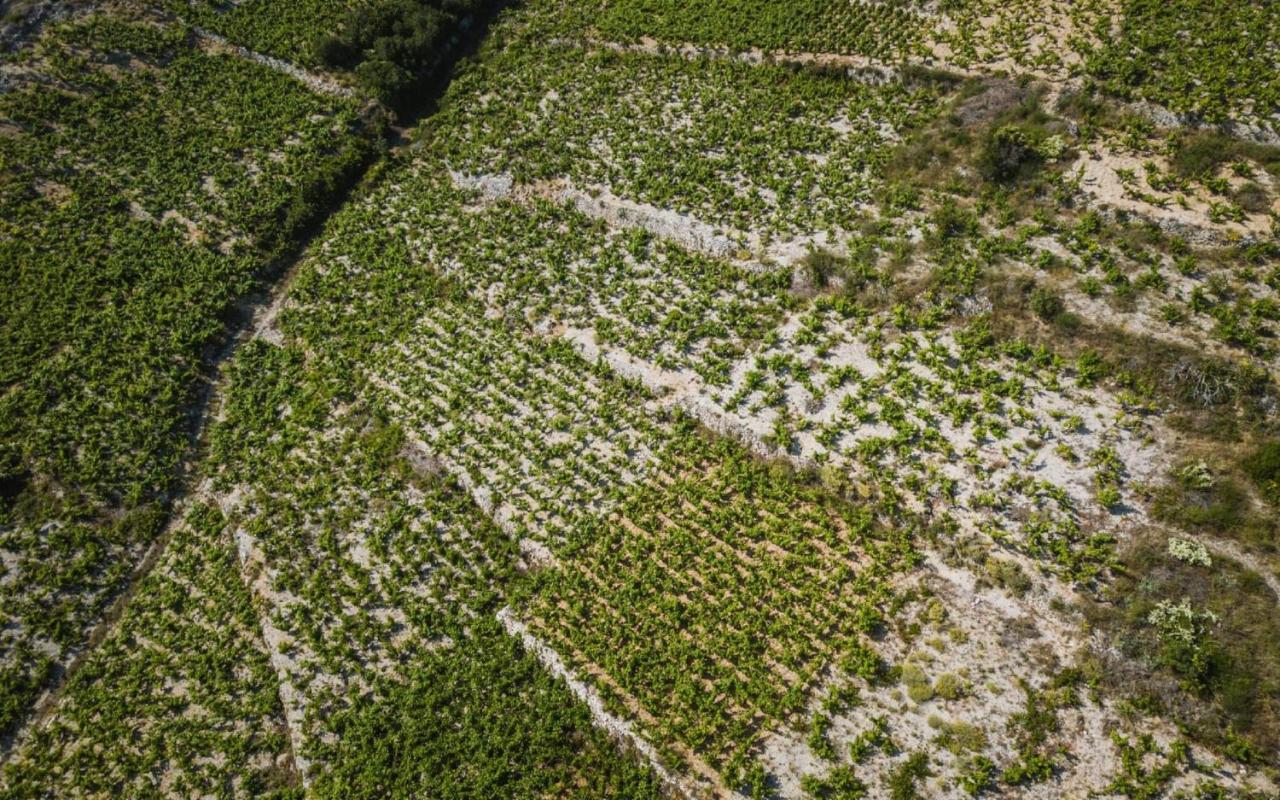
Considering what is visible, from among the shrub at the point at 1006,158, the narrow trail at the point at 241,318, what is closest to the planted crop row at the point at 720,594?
the narrow trail at the point at 241,318

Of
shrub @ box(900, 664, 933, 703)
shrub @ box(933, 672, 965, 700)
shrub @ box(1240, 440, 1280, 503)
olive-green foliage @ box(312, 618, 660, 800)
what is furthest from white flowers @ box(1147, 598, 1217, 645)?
olive-green foliage @ box(312, 618, 660, 800)

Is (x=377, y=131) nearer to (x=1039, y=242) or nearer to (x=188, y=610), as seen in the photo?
(x=188, y=610)

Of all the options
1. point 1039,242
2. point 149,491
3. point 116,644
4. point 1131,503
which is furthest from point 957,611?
point 149,491

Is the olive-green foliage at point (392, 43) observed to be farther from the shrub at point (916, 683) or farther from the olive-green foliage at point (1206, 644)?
the olive-green foliage at point (1206, 644)

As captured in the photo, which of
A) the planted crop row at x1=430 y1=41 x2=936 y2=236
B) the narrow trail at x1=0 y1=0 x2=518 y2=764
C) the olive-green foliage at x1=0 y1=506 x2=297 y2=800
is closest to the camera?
the olive-green foliage at x1=0 y1=506 x2=297 y2=800

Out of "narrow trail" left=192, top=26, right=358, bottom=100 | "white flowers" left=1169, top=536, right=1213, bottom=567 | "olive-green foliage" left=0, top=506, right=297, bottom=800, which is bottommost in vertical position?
"olive-green foliage" left=0, top=506, right=297, bottom=800

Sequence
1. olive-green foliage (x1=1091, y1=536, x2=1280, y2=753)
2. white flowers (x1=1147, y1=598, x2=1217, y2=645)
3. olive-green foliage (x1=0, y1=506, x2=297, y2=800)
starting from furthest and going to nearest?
olive-green foliage (x1=0, y1=506, x2=297, y2=800) < white flowers (x1=1147, y1=598, x2=1217, y2=645) < olive-green foliage (x1=1091, y1=536, x2=1280, y2=753)

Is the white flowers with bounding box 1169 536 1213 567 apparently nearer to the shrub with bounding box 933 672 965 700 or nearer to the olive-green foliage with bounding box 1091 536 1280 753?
the olive-green foliage with bounding box 1091 536 1280 753
